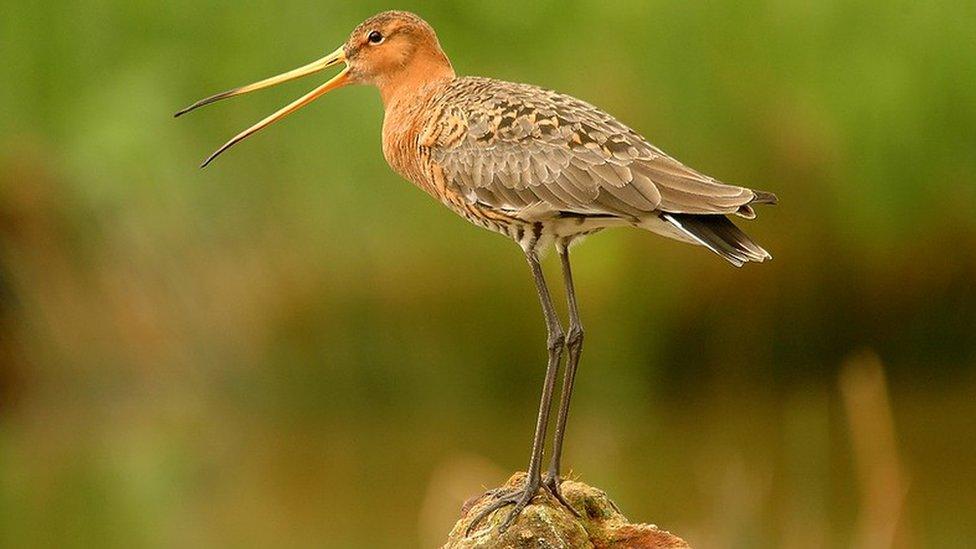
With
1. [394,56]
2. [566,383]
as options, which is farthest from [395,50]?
[566,383]

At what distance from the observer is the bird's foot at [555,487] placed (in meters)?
6.60

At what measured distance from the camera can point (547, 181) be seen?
6637mm

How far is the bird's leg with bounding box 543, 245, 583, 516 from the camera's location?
21.9 feet

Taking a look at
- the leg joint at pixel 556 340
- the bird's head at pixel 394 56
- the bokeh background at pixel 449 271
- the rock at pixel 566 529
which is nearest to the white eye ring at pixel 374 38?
the bird's head at pixel 394 56

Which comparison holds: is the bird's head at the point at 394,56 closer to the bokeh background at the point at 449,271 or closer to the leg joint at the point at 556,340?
the leg joint at the point at 556,340

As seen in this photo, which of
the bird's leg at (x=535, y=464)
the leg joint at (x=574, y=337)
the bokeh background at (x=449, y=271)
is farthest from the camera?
the bokeh background at (x=449, y=271)

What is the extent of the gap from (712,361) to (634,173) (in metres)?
4.95

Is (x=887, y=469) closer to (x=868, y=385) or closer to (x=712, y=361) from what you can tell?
(x=868, y=385)

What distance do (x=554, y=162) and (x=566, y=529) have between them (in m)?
1.24

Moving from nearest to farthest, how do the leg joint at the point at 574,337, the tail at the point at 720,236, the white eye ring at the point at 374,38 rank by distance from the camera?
the tail at the point at 720,236 → the leg joint at the point at 574,337 → the white eye ring at the point at 374,38

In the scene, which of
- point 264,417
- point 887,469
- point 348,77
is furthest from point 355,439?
point 887,469

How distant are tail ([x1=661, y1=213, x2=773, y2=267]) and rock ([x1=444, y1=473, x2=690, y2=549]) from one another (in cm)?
97

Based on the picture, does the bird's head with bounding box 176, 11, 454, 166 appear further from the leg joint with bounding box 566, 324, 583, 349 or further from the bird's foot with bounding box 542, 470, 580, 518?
the bird's foot with bounding box 542, 470, 580, 518

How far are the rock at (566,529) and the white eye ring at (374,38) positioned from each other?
6.08ft
